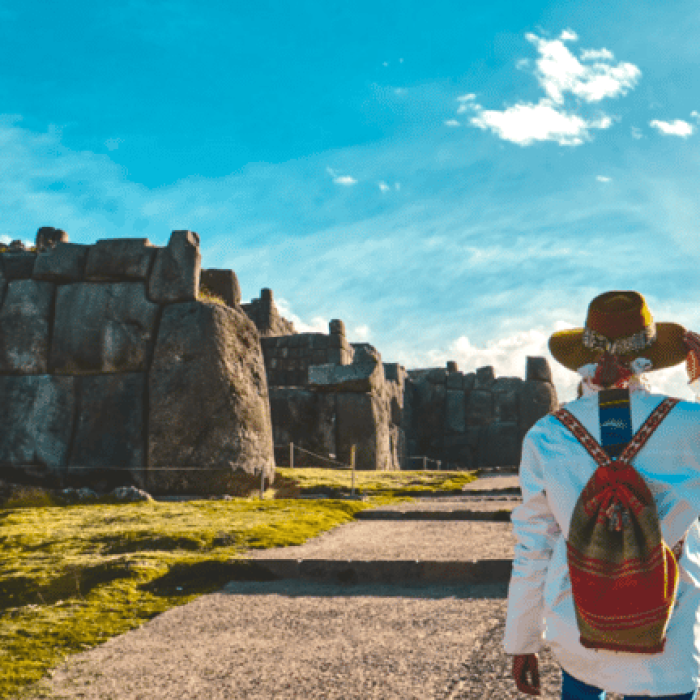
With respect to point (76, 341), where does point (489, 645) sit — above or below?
below

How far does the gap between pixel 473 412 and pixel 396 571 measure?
2524cm

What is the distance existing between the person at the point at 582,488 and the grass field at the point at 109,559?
254cm

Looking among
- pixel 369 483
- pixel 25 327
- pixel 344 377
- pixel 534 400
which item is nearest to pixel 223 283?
pixel 25 327

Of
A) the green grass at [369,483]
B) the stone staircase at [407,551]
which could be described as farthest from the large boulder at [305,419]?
the stone staircase at [407,551]

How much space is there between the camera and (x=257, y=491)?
11.4m

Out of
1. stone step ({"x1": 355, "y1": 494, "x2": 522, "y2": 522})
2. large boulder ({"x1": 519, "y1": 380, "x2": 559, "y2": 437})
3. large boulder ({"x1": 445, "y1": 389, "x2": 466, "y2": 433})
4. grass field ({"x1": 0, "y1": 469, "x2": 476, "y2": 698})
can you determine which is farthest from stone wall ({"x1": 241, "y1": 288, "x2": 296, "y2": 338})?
stone step ({"x1": 355, "y1": 494, "x2": 522, "y2": 522})

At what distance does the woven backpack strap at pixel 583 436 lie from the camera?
1.83 metres

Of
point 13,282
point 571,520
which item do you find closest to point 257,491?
point 13,282

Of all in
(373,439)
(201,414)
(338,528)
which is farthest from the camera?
(373,439)

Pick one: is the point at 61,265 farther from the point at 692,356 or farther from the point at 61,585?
the point at 692,356

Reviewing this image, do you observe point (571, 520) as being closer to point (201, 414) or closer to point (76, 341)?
point (201, 414)

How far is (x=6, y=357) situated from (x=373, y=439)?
10.4m

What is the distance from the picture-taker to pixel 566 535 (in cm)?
187

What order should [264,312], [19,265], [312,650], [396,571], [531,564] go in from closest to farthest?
[531,564]
[312,650]
[396,571]
[19,265]
[264,312]
